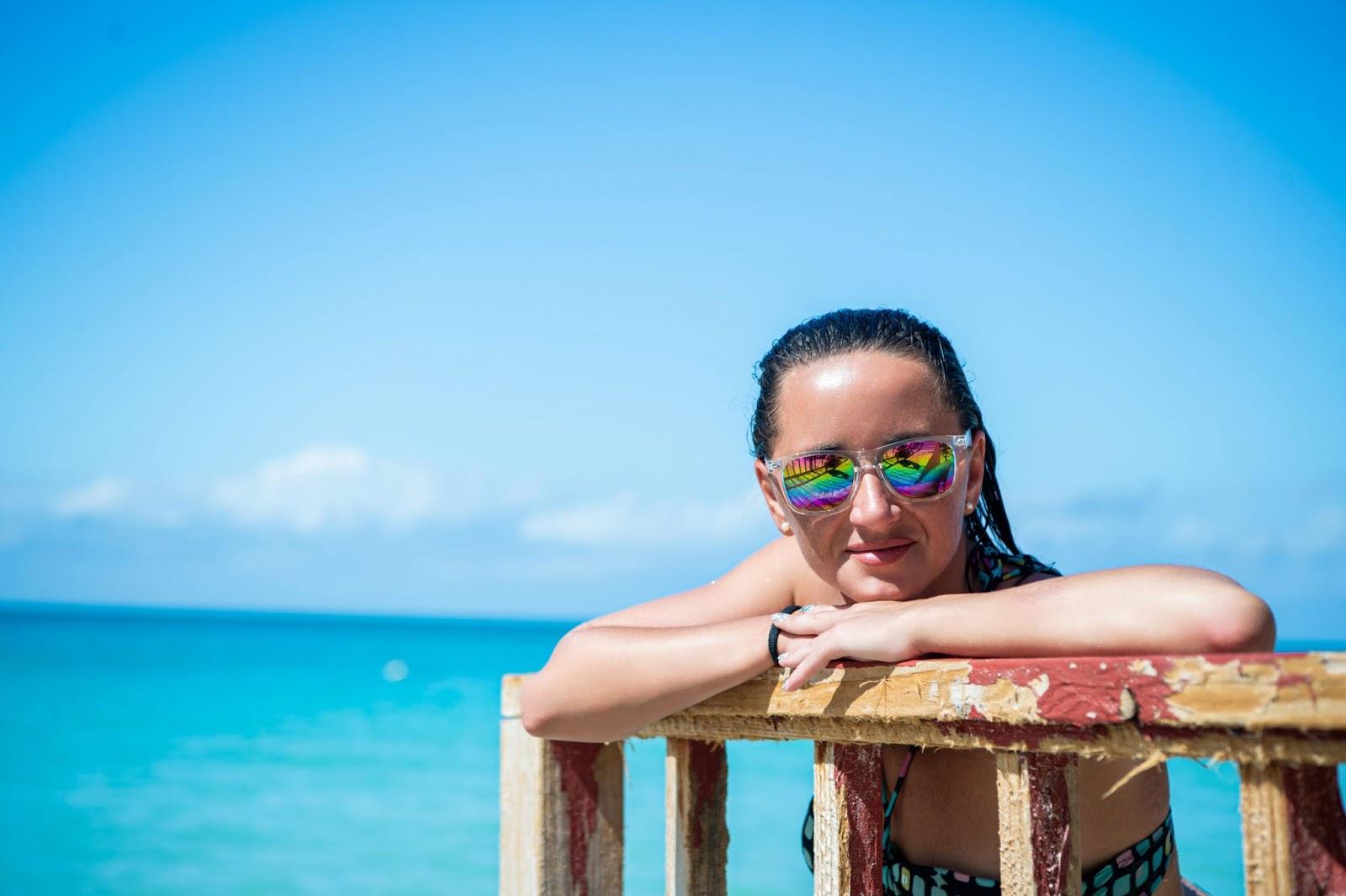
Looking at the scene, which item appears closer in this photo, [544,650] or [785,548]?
[785,548]

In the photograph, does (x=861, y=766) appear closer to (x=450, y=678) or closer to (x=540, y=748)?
(x=540, y=748)

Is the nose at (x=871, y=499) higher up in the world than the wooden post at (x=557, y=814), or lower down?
higher up

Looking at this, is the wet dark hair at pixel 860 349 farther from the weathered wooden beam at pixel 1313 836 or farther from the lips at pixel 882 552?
the weathered wooden beam at pixel 1313 836

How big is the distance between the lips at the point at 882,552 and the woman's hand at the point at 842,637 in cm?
25

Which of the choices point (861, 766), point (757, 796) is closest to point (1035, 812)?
point (861, 766)

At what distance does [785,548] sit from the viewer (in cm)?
214

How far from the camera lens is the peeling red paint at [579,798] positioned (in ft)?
6.56

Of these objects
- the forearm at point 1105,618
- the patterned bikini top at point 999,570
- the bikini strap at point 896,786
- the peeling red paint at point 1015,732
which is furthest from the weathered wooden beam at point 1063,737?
the patterned bikini top at point 999,570

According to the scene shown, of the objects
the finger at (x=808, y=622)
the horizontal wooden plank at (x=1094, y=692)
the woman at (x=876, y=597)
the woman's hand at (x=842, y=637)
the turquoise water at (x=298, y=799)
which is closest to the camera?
the horizontal wooden plank at (x=1094, y=692)

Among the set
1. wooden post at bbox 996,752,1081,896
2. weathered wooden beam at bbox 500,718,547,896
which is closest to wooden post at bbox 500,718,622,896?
weathered wooden beam at bbox 500,718,547,896

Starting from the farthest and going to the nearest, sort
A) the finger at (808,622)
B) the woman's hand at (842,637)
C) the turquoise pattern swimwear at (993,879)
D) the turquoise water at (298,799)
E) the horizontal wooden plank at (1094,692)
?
the turquoise water at (298,799), the turquoise pattern swimwear at (993,879), the finger at (808,622), the woman's hand at (842,637), the horizontal wooden plank at (1094,692)

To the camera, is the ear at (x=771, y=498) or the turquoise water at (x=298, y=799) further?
the turquoise water at (x=298, y=799)

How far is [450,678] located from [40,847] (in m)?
38.4

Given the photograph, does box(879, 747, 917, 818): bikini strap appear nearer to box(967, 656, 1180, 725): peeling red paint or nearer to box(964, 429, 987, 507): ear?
box(964, 429, 987, 507): ear
